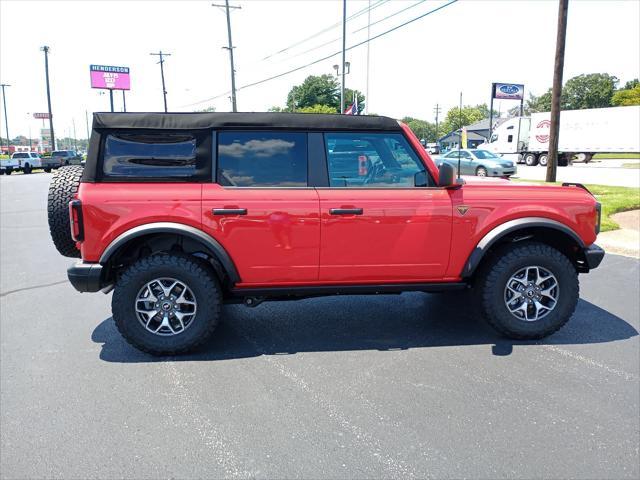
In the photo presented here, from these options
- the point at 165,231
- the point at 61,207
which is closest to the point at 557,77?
the point at 165,231

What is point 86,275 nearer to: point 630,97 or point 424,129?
point 630,97

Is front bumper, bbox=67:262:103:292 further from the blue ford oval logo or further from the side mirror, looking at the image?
the blue ford oval logo

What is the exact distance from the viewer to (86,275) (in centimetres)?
350

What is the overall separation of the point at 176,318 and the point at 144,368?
444 millimetres

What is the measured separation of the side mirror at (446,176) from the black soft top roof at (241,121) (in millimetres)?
531

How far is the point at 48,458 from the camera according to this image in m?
2.48

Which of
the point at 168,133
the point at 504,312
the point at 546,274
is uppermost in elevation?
the point at 168,133

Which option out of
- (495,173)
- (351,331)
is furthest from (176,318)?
(495,173)

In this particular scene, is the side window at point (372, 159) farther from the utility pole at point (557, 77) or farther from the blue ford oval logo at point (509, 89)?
the blue ford oval logo at point (509, 89)

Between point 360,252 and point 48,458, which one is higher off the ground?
point 360,252

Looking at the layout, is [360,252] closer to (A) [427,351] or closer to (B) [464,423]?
(A) [427,351]

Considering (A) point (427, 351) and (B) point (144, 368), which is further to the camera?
(A) point (427, 351)

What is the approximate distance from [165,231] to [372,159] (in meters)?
1.78

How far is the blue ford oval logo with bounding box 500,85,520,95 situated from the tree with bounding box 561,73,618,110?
114 feet
